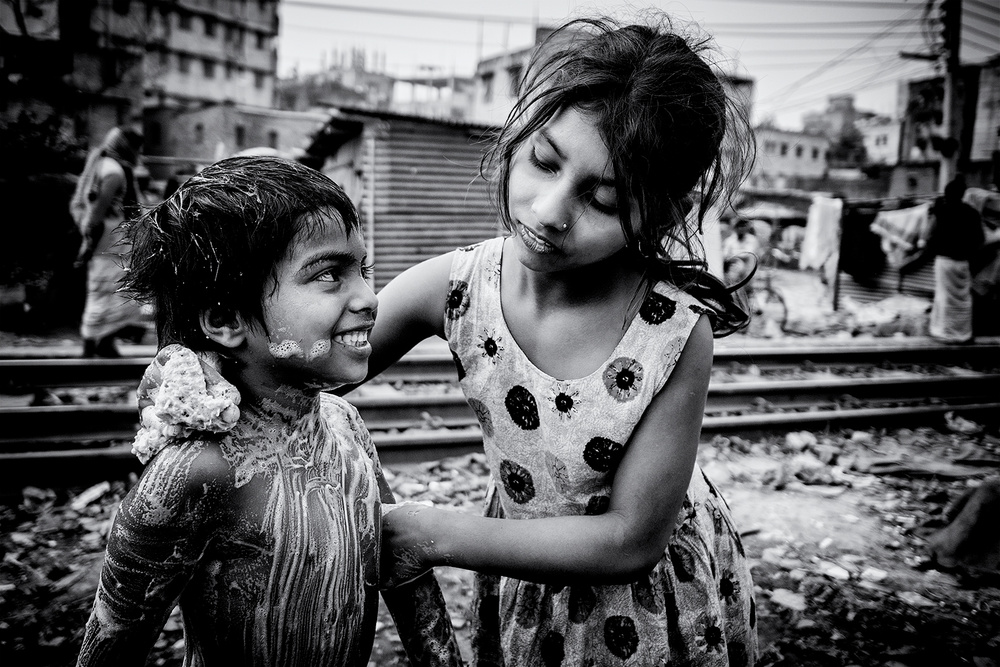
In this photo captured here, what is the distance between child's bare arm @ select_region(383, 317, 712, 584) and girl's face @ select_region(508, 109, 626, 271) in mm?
306

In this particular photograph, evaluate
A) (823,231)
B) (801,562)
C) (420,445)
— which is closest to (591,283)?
(801,562)

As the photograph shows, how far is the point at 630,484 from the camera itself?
4.20ft

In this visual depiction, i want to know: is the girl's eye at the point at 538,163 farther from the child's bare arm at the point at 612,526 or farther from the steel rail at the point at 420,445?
the steel rail at the point at 420,445

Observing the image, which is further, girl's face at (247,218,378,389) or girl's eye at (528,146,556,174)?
girl's eye at (528,146,556,174)

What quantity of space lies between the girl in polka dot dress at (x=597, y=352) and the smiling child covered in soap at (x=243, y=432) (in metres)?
0.21

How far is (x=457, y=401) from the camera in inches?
229

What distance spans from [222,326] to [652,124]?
0.91 metres

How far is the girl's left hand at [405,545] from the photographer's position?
1.29 metres

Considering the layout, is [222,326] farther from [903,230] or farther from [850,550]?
[903,230]

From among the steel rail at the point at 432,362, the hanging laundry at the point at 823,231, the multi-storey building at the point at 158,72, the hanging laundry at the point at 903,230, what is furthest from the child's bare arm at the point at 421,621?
the hanging laundry at the point at 823,231

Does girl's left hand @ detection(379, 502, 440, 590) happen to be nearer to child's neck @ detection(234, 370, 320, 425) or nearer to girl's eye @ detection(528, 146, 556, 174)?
child's neck @ detection(234, 370, 320, 425)

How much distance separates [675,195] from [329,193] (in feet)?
2.37

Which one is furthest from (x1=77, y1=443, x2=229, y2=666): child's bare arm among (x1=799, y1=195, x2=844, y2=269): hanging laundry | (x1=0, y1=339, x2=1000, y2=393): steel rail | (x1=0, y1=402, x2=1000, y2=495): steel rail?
(x1=799, y1=195, x2=844, y2=269): hanging laundry

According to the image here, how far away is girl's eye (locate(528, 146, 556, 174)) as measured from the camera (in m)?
1.29
